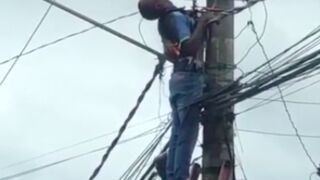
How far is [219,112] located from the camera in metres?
11.8

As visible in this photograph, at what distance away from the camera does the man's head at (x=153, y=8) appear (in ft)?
38.7

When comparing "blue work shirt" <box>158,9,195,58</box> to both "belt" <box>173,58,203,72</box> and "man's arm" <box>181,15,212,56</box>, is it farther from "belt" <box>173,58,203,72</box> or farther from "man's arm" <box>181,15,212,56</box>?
"belt" <box>173,58,203,72</box>

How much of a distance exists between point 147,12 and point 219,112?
1.04 meters

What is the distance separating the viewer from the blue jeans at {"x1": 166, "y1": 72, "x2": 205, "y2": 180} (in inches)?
459

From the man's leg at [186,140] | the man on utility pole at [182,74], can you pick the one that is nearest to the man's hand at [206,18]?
the man on utility pole at [182,74]

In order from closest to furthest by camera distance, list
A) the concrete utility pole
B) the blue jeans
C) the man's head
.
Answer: the concrete utility pole → the blue jeans → the man's head

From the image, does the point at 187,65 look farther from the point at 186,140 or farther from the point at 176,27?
the point at 186,140

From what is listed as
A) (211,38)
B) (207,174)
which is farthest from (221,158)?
(211,38)

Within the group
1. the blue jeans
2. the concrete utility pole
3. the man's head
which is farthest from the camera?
the man's head

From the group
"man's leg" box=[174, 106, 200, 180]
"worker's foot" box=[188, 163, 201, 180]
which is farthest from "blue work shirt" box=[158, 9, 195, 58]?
"worker's foot" box=[188, 163, 201, 180]

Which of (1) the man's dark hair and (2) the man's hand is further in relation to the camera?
(1) the man's dark hair

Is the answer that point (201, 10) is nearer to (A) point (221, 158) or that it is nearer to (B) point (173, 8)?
(B) point (173, 8)

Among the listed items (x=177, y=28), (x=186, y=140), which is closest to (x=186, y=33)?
(x=177, y=28)

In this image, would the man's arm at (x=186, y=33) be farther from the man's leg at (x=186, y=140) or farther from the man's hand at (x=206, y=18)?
the man's leg at (x=186, y=140)
